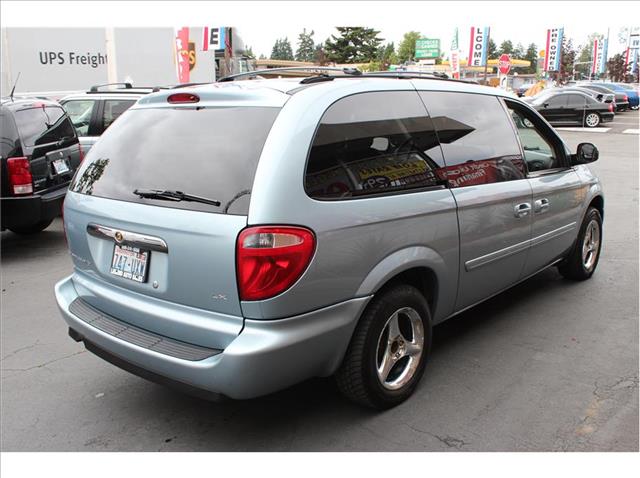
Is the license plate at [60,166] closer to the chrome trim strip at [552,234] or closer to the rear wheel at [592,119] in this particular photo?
the chrome trim strip at [552,234]

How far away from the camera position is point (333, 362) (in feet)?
9.25

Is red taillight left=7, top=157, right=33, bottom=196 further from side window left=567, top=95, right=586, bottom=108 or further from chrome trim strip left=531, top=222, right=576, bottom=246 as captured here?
side window left=567, top=95, right=586, bottom=108

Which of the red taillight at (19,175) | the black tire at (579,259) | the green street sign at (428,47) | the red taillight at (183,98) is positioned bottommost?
the black tire at (579,259)

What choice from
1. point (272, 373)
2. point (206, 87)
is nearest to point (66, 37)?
point (206, 87)

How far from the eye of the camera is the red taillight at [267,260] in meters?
2.49

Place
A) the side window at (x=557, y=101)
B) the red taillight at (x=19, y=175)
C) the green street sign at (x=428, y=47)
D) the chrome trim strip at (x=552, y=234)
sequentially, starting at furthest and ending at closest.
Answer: the green street sign at (x=428, y=47), the side window at (x=557, y=101), the red taillight at (x=19, y=175), the chrome trim strip at (x=552, y=234)

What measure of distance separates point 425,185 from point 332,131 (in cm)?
70

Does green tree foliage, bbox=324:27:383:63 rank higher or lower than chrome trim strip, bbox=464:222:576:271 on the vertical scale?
higher

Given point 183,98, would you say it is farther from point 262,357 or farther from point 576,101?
point 576,101

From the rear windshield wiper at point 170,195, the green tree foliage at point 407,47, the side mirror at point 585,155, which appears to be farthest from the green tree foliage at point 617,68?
the rear windshield wiper at point 170,195

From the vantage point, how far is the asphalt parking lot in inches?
116

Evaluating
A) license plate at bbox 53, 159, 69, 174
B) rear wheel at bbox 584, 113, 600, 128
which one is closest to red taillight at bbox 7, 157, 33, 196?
license plate at bbox 53, 159, 69, 174

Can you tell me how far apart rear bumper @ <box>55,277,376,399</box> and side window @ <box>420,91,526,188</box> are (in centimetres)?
121

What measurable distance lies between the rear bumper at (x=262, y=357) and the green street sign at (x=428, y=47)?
71.0 meters
